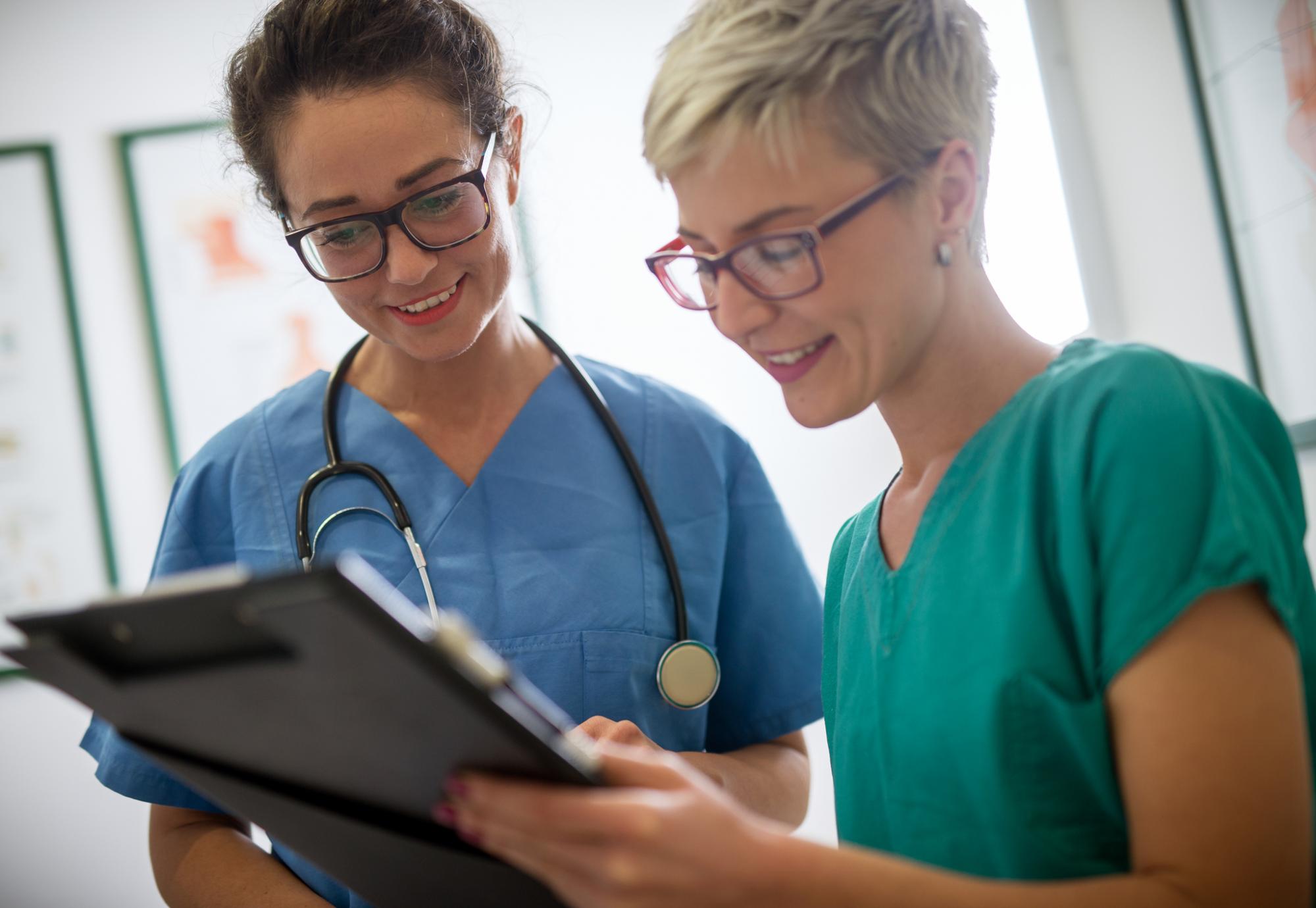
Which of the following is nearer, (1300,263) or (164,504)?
(1300,263)

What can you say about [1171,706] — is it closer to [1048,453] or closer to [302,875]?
[1048,453]

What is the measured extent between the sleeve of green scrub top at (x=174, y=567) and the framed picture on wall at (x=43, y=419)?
1079 millimetres

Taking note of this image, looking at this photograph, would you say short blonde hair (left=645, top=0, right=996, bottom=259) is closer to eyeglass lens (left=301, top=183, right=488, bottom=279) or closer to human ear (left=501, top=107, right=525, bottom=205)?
eyeglass lens (left=301, top=183, right=488, bottom=279)

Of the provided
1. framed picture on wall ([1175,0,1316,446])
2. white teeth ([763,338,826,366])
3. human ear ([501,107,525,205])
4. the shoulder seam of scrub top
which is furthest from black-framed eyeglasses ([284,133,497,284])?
framed picture on wall ([1175,0,1316,446])

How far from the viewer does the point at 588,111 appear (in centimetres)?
240

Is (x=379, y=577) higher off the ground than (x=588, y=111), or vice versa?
(x=588, y=111)

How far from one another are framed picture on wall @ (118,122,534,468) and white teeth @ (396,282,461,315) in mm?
1192

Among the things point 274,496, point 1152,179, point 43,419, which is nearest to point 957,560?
point 274,496

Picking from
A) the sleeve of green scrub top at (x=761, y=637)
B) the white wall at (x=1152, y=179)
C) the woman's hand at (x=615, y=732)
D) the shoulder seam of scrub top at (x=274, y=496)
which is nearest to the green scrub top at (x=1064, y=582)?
the woman's hand at (x=615, y=732)

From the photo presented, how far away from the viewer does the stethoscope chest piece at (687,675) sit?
4.01ft

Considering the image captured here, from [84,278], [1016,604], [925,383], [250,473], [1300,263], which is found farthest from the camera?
[84,278]

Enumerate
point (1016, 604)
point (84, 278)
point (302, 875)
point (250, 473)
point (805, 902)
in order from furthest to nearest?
point (84, 278)
point (250, 473)
point (302, 875)
point (1016, 604)
point (805, 902)

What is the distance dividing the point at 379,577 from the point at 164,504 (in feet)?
4.32

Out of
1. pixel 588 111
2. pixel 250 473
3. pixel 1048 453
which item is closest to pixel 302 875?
pixel 250 473
